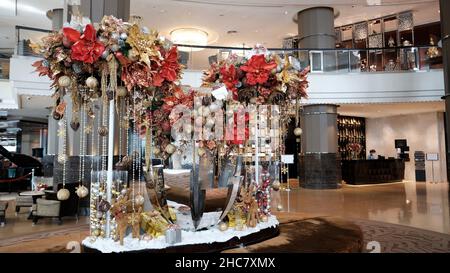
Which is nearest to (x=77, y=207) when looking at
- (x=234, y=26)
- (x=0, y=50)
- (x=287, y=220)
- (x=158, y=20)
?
(x=287, y=220)

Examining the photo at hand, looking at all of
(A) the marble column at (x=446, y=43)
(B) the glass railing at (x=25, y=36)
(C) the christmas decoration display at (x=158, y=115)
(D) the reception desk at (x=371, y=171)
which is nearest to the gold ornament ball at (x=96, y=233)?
(C) the christmas decoration display at (x=158, y=115)

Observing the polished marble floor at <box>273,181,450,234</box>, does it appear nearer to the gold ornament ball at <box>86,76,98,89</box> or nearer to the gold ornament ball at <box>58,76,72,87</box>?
the gold ornament ball at <box>86,76,98,89</box>

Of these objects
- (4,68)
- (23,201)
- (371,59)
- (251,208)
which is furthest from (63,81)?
(371,59)

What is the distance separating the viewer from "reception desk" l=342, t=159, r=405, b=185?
45.1 ft

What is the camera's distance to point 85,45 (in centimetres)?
208

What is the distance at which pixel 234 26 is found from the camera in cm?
1548

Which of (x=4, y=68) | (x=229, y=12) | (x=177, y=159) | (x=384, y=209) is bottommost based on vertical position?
(x=384, y=209)

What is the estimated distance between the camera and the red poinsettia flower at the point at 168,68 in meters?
2.32

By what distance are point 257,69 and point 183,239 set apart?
1497 mm

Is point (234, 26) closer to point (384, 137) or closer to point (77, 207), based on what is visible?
point (384, 137)

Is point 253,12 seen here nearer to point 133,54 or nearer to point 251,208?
point 251,208

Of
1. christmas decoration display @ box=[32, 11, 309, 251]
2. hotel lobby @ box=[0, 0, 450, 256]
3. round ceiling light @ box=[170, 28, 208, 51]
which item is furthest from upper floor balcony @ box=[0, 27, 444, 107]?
christmas decoration display @ box=[32, 11, 309, 251]

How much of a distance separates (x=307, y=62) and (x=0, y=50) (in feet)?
32.9

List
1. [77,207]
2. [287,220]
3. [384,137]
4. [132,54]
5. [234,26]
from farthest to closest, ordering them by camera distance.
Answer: [384,137], [234,26], [77,207], [287,220], [132,54]
